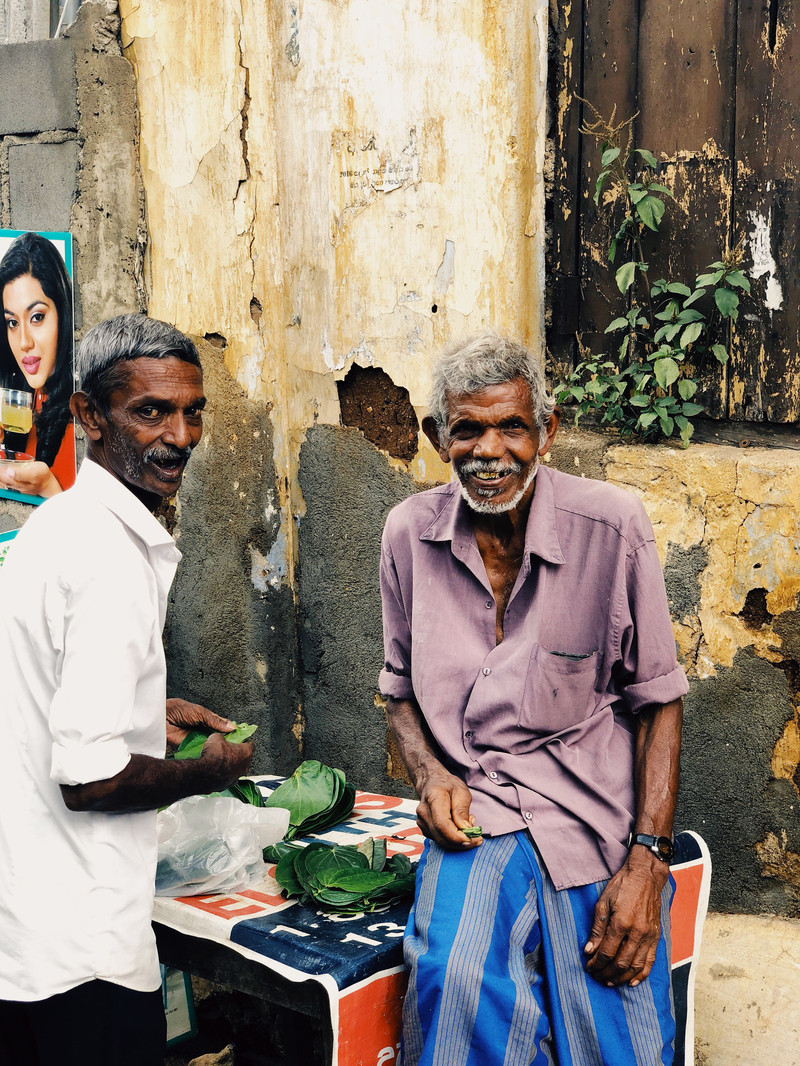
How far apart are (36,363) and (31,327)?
5.0 inches

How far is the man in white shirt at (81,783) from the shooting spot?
1784mm

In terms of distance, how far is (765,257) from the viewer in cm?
304

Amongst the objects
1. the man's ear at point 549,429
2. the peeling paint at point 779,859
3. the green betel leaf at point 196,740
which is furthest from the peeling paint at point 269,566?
the peeling paint at point 779,859

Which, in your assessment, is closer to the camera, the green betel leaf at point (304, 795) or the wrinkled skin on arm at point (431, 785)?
the wrinkled skin on arm at point (431, 785)

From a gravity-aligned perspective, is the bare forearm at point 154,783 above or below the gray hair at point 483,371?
below

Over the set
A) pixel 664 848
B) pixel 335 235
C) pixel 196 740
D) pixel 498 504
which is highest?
pixel 335 235

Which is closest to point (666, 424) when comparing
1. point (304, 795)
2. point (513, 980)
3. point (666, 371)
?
point (666, 371)

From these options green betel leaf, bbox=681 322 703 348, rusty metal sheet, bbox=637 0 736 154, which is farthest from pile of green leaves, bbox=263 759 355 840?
rusty metal sheet, bbox=637 0 736 154

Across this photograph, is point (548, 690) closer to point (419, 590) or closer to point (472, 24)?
point (419, 590)

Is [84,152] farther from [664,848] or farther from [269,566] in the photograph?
[664,848]

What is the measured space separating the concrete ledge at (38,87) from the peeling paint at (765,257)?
2277 mm

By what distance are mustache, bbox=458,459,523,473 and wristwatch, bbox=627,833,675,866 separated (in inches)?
31.1

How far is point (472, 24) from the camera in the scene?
325 centimetres

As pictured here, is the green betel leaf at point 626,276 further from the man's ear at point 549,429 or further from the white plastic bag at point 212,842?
the white plastic bag at point 212,842
